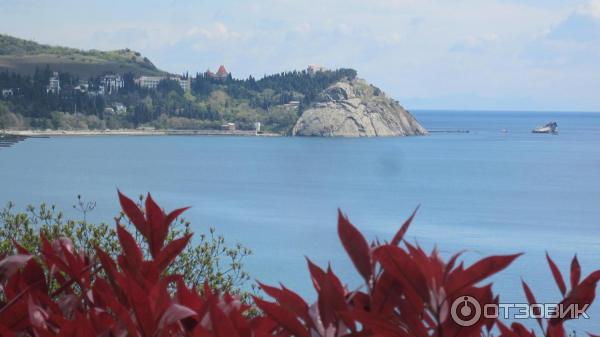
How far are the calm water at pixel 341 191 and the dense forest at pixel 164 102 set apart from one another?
12.4 m

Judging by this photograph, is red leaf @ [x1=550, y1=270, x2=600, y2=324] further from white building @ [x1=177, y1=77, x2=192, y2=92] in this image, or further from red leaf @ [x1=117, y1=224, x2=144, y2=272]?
white building @ [x1=177, y1=77, x2=192, y2=92]

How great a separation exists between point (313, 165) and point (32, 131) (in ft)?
132

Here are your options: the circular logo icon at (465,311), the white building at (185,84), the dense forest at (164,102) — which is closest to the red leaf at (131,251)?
the circular logo icon at (465,311)

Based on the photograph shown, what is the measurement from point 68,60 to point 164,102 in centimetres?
1902

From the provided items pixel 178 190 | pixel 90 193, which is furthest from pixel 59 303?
pixel 178 190

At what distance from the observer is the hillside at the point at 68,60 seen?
369ft

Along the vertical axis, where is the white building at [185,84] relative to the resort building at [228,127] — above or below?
above

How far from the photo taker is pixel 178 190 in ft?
138

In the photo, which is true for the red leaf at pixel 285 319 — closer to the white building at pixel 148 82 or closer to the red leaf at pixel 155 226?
the red leaf at pixel 155 226

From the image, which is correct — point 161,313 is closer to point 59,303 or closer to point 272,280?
point 59,303

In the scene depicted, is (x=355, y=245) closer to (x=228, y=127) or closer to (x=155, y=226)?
(x=155, y=226)

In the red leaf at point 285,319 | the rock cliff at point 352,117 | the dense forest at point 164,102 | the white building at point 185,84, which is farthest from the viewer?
the white building at point 185,84

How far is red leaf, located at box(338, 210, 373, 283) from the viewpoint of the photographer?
3.46 ft

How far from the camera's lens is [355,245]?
1.06m
